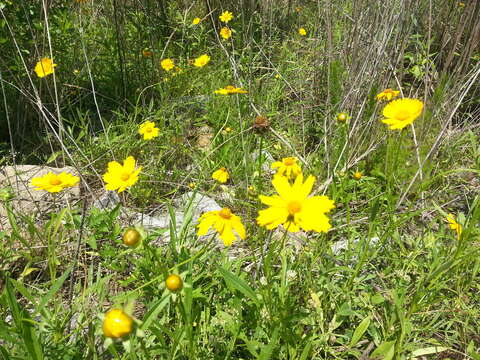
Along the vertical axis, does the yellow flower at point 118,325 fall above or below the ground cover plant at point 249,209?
below

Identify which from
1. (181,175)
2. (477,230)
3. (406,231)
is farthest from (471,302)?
(181,175)

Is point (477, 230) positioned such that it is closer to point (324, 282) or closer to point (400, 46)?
point (324, 282)

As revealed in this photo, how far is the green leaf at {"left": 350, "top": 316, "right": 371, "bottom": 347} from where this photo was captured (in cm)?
98

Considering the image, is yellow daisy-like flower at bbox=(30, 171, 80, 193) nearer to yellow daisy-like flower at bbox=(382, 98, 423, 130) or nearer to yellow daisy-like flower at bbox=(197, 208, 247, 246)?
yellow daisy-like flower at bbox=(197, 208, 247, 246)

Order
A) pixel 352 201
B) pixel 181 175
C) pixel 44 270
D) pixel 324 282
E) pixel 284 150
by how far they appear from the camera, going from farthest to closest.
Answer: pixel 284 150, pixel 181 175, pixel 352 201, pixel 44 270, pixel 324 282

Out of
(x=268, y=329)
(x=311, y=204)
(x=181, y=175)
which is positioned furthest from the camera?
(x=181, y=175)

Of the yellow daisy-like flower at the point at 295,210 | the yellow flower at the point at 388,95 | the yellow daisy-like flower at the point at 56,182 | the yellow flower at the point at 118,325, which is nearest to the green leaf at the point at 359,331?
the yellow daisy-like flower at the point at 295,210

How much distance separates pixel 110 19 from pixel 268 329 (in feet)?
7.00

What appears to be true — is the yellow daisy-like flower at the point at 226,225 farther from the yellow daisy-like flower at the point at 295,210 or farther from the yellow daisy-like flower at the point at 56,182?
the yellow daisy-like flower at the point at 56,182

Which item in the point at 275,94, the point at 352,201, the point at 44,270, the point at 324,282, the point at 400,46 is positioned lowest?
the point at 324,282

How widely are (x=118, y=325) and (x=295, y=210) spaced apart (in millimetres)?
416

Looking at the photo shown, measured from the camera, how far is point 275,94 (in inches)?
92.7

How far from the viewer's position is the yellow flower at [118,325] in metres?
0.56

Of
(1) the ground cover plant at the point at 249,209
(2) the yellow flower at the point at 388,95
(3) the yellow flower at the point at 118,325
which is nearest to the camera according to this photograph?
(3) the yellow flower at the point at 118,325
